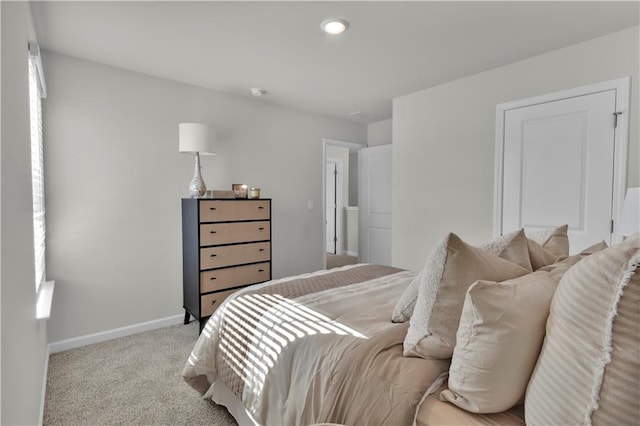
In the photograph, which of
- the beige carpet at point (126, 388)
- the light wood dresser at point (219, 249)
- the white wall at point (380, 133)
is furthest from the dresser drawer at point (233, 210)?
the white wall at point (380, 133)

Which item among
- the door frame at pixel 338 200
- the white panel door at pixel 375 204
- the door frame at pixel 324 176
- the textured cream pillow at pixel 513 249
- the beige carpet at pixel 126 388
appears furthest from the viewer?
the door frame at pixel 338 200

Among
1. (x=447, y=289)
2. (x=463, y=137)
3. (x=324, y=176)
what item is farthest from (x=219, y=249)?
(x=463, y=137)

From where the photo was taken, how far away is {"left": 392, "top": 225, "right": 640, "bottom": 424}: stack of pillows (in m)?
0.67

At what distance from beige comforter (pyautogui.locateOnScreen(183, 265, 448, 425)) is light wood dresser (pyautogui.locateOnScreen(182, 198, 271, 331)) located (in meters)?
1.15

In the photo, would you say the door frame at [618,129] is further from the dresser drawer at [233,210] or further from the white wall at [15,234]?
the white wall at [15,234]

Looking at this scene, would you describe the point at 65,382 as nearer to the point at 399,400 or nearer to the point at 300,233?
the point at 399,400

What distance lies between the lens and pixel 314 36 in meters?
2.31

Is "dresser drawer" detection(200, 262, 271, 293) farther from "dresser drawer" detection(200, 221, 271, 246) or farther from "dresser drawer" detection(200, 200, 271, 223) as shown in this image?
"dresser drawer" detection(200, 200, 271, 223)

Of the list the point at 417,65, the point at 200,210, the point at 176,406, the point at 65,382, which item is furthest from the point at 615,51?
Result: the point at 65,382

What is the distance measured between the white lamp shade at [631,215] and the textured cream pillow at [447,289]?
1351 millimetres

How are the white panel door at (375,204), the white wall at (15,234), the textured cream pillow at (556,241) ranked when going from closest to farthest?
the white wall at (15,234), the textured cream pillow at (556,241), the white panel door at (375,204)

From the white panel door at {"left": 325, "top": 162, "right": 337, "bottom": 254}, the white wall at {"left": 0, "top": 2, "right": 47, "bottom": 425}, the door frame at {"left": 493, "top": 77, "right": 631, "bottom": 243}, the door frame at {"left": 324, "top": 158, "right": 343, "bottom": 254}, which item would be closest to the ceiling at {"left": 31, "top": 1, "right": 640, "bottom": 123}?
the door frame at {"left": 493, "top": 77, "right": 631, "bottom": 243}

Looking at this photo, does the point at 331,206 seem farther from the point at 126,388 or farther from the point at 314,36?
the point at 126,388

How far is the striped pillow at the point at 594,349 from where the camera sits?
0.62 m
